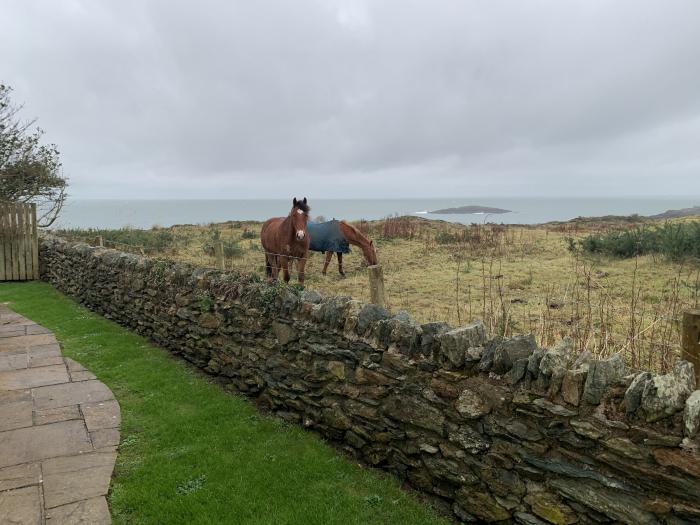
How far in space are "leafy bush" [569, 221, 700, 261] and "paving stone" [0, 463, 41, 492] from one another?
488 inches

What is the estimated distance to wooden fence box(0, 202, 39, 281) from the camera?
1404 centimetres

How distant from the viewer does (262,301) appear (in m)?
5.81

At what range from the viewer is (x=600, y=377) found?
119 inches

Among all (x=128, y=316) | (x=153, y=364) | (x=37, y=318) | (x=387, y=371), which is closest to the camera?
(x=387, y=371)

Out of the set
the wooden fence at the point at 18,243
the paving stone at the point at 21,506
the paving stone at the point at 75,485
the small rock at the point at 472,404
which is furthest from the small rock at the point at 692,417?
the wooden fence at the point at 18,243

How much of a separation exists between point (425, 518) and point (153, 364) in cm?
501

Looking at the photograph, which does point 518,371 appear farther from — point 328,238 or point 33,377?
point 328,238

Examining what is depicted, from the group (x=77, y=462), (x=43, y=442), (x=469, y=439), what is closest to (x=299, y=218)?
(x=43, y=442)

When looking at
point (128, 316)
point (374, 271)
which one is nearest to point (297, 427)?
point (374, 271)

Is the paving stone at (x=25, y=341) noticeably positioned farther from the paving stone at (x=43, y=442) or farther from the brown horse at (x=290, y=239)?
the brown horse at (x=290, y=239)

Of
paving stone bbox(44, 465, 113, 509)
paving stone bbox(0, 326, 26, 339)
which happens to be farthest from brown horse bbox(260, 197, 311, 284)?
paving stone bbox(44, 465, 113, 509)

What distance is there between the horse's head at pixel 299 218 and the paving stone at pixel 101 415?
4734 mm

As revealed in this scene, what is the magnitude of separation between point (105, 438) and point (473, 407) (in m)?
3.91

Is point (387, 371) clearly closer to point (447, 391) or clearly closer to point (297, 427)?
point (447, 391)
